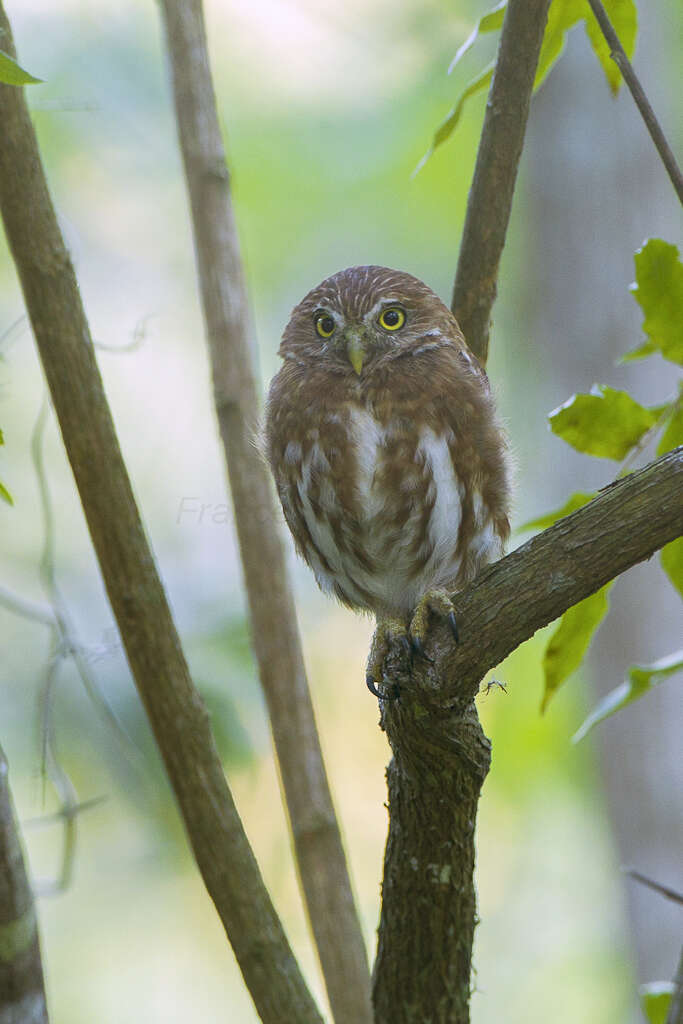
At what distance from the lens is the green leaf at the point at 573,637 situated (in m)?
2.19

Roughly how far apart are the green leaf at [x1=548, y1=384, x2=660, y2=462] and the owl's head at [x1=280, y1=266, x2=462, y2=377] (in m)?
0.87

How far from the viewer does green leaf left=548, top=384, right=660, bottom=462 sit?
2.14 m

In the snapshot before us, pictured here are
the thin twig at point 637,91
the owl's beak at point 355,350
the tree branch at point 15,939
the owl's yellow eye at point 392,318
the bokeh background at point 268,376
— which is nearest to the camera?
the tree branch at point 15,939

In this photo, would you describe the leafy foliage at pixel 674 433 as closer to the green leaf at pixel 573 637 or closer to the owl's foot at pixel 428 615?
the green leaf at pixel 573 637

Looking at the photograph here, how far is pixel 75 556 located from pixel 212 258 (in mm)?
3493

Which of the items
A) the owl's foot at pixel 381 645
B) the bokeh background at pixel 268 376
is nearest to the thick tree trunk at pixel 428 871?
the owl's foot at pixel 381 645

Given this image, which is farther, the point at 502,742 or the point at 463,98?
the point at 502,742

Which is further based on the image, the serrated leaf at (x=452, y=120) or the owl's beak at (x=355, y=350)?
the owl's beak at (x=355, y=350)

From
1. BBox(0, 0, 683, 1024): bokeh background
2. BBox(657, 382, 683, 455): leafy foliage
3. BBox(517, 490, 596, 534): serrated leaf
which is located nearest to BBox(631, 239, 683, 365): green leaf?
BBox(657, 382, 683, 455): leafy foliage

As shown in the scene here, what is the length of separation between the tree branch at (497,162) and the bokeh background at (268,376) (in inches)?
86.1

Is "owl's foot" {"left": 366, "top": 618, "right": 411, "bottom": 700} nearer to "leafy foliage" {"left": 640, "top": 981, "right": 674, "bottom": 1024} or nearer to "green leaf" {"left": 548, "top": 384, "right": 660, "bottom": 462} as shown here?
"green leaf" {"left": 548, "top": 384, "right": 660, "bottom": 462}

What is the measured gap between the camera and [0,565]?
5605mm

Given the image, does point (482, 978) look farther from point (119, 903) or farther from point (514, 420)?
point (514, 420)

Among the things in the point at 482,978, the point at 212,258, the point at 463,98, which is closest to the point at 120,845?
the point at 482,978
